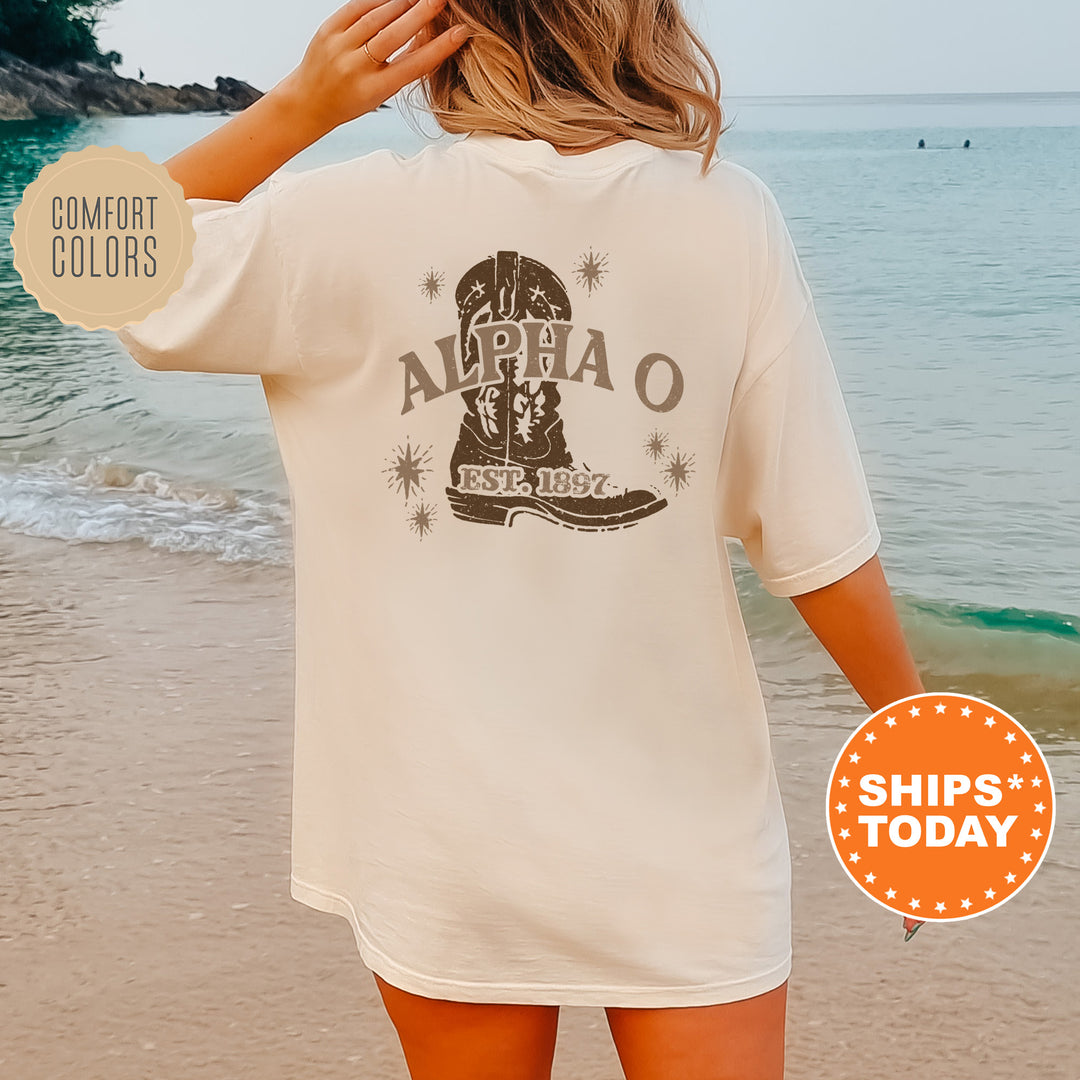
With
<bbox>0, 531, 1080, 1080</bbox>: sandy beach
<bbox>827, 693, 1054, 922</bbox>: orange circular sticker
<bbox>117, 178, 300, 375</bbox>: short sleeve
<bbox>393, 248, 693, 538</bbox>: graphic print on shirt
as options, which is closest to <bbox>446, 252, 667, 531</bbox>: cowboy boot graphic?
<bbox>393, 248, 693, 538</bbox>: graphic print on shirt

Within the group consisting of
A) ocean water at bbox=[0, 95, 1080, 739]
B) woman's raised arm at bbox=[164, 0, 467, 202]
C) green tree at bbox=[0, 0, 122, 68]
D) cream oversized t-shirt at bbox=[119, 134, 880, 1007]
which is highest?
woman's raised arm at bbox=[164, 0, 467, 202]

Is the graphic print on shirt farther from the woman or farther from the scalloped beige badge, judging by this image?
the scalloped beige badge

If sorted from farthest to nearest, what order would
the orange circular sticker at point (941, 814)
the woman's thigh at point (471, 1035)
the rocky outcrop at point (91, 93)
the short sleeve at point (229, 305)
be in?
the rocky outcrop at point (91, 93) < the orange circular sticker at point (941, 814) < the woman's thigh at point (471, 1035) < the short sleeve at point (229, 305)

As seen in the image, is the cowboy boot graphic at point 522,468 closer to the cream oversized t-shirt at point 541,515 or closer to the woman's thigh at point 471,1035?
the cream oversized t-shirt at point 541,515

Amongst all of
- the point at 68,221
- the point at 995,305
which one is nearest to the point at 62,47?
the point at 995,305

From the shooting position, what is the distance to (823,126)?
1055 cm

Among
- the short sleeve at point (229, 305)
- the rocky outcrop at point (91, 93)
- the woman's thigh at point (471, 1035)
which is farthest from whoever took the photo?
the rocky outcrop at point (91, 93)

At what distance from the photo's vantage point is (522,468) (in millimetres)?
783

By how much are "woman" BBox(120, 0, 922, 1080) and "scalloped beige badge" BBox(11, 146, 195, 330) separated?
2 cm

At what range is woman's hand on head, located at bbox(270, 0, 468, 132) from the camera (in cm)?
77

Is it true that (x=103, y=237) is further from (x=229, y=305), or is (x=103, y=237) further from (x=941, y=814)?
(x=941, y=814)

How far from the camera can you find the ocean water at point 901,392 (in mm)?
3834

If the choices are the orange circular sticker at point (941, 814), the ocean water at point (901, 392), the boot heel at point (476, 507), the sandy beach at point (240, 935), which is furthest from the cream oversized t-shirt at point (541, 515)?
the sandy beach at point (240, 935)

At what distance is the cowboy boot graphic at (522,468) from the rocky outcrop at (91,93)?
360 inches
